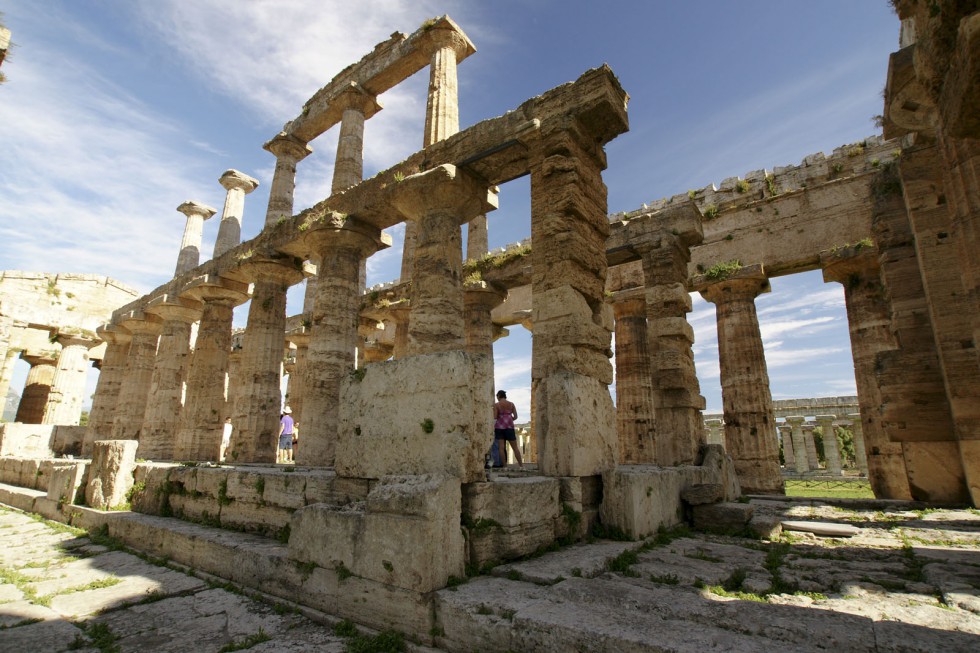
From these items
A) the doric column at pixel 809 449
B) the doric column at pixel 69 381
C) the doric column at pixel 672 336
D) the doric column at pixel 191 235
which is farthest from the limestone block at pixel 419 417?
the doric column at pixel 809 449

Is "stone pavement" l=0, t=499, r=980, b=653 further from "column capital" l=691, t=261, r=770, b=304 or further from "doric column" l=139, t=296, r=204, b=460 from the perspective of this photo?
"doric column" l=139, t=296, r=204, b=460

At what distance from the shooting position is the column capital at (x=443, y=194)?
27.2 feet

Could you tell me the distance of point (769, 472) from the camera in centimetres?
1262

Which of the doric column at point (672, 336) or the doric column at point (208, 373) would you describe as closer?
the doric column at point (672, 336)

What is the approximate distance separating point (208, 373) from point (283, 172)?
21.0 ft

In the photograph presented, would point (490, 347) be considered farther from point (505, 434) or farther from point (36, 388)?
point (36, 388)

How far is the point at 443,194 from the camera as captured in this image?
8.45 meters

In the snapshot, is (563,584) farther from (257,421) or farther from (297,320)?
(297,320)

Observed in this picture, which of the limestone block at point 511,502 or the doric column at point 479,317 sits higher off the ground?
the doric column at point 479,317

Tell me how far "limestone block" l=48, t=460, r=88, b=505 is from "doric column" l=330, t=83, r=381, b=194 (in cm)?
773

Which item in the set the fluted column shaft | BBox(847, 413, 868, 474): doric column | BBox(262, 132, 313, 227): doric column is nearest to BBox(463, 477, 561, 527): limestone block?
the fluted column shaft

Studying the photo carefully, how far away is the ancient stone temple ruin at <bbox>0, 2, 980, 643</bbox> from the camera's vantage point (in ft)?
13.4

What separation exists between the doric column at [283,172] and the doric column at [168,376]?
3.78 meters

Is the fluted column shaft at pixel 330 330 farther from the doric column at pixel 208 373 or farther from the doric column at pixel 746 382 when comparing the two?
the doric column at pixel 746 382
